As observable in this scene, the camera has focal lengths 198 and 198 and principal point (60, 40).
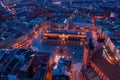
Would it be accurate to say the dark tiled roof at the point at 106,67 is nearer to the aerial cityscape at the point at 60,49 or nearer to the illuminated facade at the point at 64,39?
the aerial cityscape at the point at 60,49

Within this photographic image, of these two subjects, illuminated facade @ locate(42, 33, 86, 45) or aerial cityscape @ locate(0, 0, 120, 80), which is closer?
aerial cityscape @ locate(0, 0, 120, 80)

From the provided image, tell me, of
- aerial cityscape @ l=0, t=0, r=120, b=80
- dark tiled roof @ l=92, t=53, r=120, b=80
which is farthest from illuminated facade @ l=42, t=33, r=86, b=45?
dark tiled roof @ l=92, t=53, r=120, b=80

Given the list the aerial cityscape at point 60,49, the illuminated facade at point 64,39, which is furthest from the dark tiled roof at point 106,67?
the illuminated facade at point 64,39

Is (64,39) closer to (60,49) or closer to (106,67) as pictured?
(60,49)

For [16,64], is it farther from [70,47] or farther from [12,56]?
[70,47]

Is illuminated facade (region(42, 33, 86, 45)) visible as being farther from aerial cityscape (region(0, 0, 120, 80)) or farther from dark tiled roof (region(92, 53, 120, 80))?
dark tiled roof (region(92, 53, 120, 80))

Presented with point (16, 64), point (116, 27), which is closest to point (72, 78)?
point (16, 64)

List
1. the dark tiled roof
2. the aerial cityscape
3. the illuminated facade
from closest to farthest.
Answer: the dark tiled roof
the aerial cityscape
the illuminated facade

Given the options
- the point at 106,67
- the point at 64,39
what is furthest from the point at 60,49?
the point at 106,67
